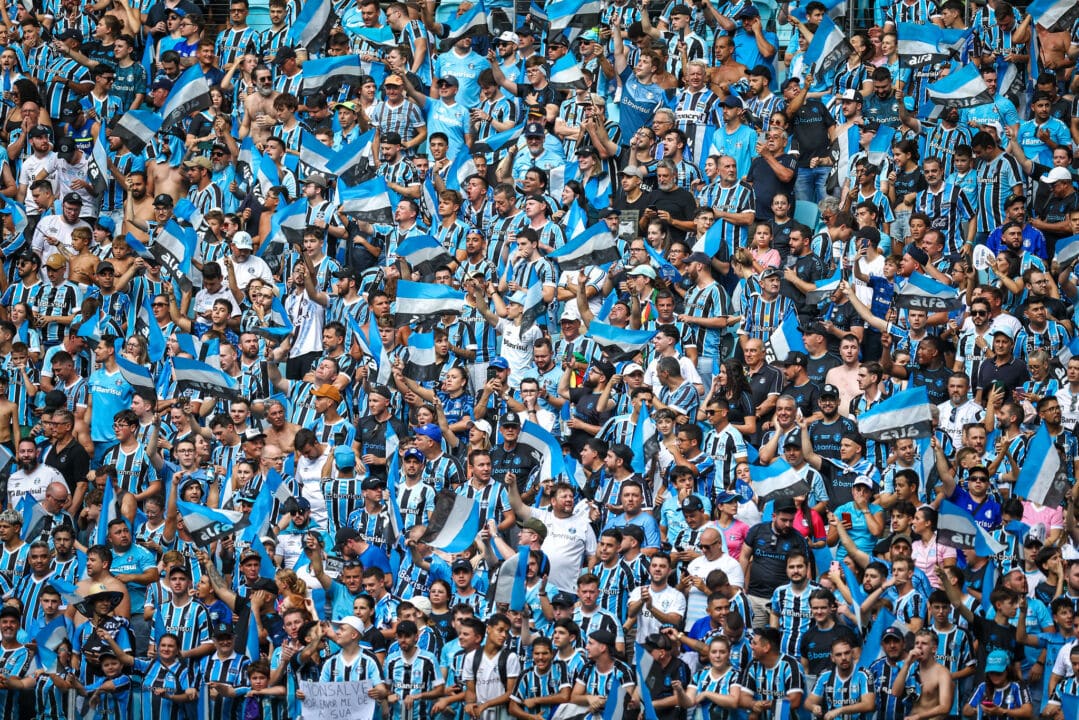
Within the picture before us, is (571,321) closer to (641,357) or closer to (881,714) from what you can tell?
(641,357)

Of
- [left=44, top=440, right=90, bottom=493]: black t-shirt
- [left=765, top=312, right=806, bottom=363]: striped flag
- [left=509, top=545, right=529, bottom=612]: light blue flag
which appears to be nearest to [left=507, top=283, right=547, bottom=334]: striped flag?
[left=765, top=312, right=806, bottom=363]: striped flag

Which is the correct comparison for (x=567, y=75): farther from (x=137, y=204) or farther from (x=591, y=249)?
(x=137, y=204)

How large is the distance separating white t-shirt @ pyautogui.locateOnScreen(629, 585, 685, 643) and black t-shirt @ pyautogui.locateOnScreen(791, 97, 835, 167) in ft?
15.1

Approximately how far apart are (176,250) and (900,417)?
19.9 feet

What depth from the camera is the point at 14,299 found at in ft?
60.4

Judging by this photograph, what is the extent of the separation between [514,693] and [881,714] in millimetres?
2153

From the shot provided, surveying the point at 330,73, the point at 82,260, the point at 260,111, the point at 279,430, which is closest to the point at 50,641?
the point at 279,430

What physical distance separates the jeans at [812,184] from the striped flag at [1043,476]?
3450 millimetres

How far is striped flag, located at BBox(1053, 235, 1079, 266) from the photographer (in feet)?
55.5

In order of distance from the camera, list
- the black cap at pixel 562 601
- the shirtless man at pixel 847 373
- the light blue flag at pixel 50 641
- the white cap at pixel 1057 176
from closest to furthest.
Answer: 1. the black cap at pixel 562 601
2. the light blue flag at pixel 50 641
3. the shirtless man at pixel 847 373
4. the white cap at pixel 1057 176

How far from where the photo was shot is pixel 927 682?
539 inches

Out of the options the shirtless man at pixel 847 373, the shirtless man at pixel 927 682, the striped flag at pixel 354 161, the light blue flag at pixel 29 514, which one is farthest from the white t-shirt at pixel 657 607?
the striped flag at pixel 354 161

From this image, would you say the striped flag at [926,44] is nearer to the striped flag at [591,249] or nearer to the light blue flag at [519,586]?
the striped flag at [591,249]

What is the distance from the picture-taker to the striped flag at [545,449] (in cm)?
1580
